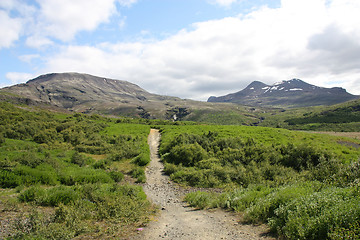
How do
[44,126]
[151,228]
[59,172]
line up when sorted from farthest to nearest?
[44,126], [59,172], [151,228]

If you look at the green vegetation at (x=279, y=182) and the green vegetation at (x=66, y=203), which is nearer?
the green vegetation at (x=279, y=182)

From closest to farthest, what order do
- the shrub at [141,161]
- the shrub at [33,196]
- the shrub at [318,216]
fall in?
the shrub at [318,216] < the shrub at [33,196] < the shrub at [141,161]

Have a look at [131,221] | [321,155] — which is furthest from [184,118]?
Answer: [131,221]

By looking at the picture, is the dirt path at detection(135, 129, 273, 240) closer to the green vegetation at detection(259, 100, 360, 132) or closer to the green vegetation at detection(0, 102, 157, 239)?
the green vegetation at detection(0, 102, 157, 239)

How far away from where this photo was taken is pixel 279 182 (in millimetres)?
13562

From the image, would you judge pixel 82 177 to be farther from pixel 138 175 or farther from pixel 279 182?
pixel 279 182

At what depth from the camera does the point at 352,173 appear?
8.98 m

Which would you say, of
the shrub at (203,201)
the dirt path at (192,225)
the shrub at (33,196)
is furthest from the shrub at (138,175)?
the shrub at (33,196)

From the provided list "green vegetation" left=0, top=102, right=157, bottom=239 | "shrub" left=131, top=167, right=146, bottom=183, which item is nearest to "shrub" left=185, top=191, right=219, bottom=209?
"green vegetation" left=0, top=102, right=157, bottom=239

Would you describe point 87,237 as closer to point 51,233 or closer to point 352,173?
point 51,233

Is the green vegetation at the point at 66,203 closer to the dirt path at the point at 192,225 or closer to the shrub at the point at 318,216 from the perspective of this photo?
the dirt path at the point at 192,225

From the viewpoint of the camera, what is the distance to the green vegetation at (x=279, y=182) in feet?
17.8

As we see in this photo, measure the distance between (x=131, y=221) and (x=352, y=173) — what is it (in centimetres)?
1022

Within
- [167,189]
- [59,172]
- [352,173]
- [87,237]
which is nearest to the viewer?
[87,237]
